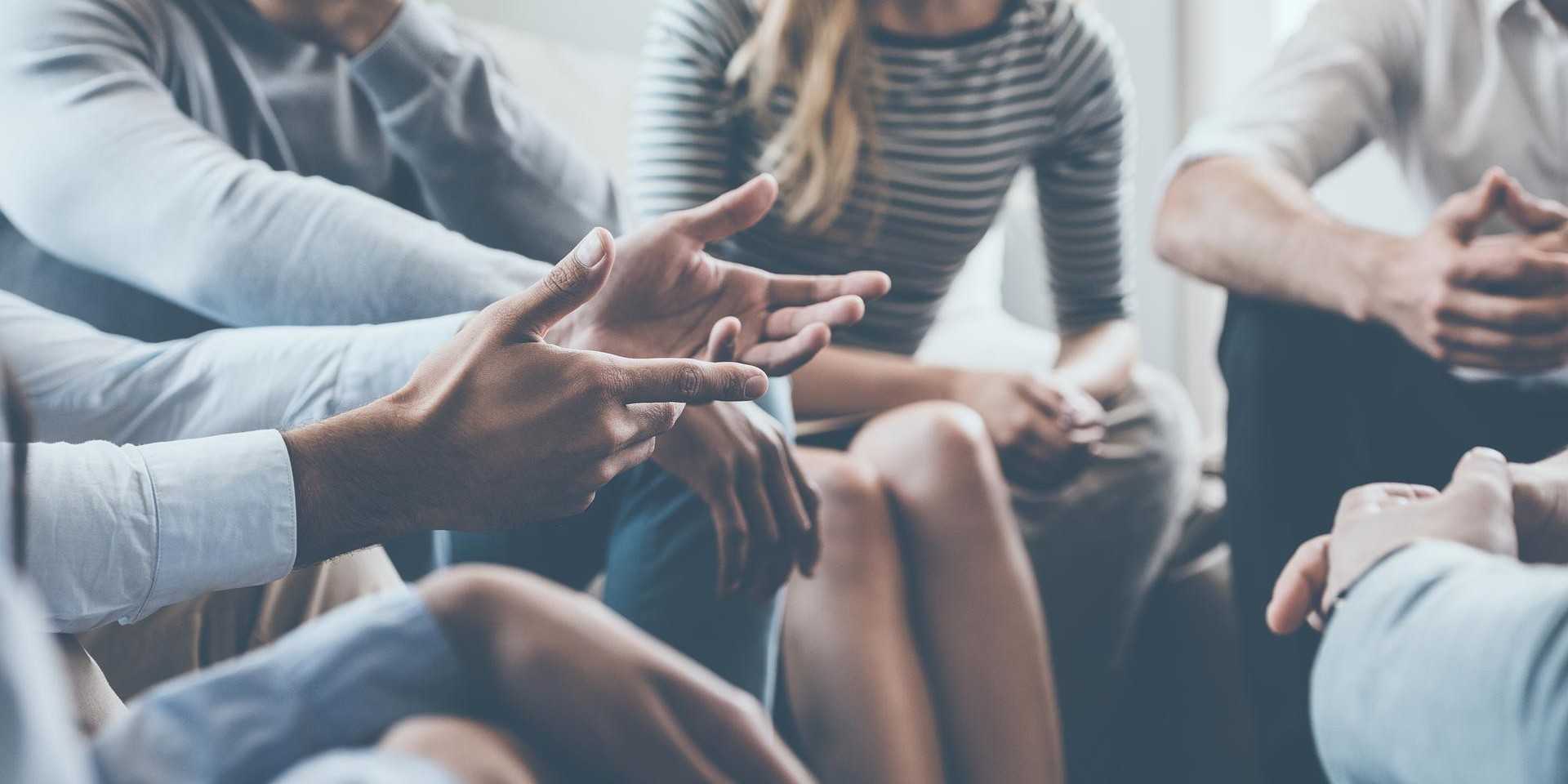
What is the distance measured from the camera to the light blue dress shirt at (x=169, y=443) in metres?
0.44

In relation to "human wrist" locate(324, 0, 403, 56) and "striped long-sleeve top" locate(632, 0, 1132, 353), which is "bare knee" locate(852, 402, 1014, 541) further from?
"human wrist" locate(324, 0, 403, 56)

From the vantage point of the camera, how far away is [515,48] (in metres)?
1.21

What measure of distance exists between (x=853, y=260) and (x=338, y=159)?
0.39 metres

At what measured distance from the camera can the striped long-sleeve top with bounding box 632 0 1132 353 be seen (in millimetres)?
902

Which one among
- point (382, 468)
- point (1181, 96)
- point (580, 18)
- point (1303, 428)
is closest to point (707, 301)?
point (382, 468)

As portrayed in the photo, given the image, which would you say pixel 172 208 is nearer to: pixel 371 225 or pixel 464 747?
pixel 371 225

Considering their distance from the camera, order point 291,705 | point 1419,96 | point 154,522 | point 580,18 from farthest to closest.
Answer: point 580,18 → point 1419,96 → point 154,522 → point 291,705

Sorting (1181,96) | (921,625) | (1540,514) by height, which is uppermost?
(1540,514)

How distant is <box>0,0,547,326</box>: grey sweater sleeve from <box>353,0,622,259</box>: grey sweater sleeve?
0.23ft

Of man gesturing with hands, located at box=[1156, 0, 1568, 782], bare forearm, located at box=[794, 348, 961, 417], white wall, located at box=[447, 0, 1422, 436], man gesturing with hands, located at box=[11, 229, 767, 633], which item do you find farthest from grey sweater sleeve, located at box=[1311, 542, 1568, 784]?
white wall, located at box=[447, 0, 1422, 436]

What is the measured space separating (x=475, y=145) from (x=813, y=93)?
318 millimetres

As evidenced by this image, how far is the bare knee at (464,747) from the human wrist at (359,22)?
0.39 meters

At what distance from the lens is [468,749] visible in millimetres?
361

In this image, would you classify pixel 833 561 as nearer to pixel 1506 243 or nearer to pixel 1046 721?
pixel 1046 721
